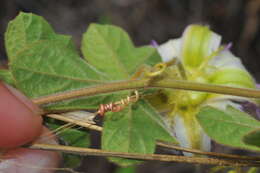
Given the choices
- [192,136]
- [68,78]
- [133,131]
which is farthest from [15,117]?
[192,136]

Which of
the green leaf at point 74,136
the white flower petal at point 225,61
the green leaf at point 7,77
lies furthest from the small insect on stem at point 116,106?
the white flower petal at point 225,61

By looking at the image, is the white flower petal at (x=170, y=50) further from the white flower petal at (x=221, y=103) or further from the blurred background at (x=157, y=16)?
the blurred background at (x=157, y=16)

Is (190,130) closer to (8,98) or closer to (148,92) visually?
(148,92)

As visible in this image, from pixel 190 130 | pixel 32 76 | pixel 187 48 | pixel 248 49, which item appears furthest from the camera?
pixel 248 49

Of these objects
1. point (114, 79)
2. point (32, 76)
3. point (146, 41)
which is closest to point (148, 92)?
point (114, 79)

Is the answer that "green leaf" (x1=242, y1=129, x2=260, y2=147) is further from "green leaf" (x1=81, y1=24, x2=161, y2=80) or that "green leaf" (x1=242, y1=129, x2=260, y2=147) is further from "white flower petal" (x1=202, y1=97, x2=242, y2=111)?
"green leaf" (x1=81, y1=24, x2=161, y2=80)

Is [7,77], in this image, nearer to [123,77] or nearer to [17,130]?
[17,130]

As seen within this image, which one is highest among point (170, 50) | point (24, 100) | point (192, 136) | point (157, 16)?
point (157, 16)
